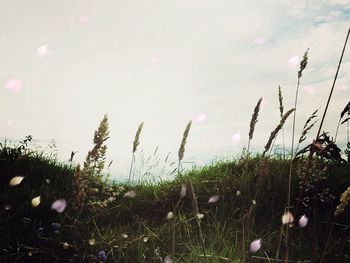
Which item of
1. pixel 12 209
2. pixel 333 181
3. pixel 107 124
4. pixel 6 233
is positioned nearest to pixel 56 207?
pixel 12 209

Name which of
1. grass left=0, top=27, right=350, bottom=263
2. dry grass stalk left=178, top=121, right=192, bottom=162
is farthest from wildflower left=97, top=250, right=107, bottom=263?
dry grass stalk left=178, top=121, right=192, bottom=162

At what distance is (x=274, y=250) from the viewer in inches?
147

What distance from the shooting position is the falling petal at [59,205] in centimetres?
410

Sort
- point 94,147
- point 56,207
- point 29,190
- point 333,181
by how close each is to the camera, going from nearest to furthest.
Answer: point 94,147, point 56,207, point 29,190, point 333,181

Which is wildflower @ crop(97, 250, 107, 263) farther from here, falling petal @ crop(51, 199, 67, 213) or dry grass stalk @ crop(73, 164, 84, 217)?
dry grass stalk @ crop(73, 164, 84, 217)

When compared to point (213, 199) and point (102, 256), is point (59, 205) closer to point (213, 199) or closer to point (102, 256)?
point (102, 256)

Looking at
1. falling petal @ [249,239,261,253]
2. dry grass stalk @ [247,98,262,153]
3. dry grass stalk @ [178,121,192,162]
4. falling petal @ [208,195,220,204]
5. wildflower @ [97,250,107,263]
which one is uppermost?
dry grass stalk @ [247,98,262,153]

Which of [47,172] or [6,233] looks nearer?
[6,233]

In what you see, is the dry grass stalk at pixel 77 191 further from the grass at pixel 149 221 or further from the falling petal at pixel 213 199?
the falling petal at pixel 213 199

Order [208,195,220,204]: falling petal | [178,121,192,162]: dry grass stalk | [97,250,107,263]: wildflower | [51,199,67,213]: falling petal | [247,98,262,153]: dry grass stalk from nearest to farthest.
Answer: [178,121,192,162]: dry grass stalk, [247,98,262,153]: dry grass stalk, [97,250,107,263]: wildflower, [51,199,67,213]: falling petal, [208,195,220,204]: falling petal

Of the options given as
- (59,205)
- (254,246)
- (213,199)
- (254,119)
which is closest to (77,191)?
(254,119)

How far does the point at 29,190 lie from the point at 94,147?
3242 millimetres

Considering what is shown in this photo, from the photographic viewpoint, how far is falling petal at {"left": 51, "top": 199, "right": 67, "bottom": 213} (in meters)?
4.10

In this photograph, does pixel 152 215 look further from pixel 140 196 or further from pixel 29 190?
pixel 29 190
